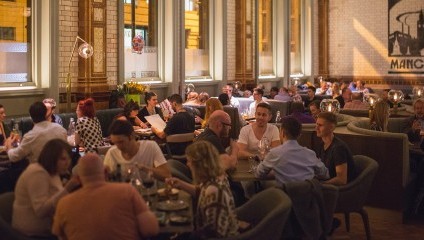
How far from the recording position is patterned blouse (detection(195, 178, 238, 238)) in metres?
3.95

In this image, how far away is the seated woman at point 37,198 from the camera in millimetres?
4059

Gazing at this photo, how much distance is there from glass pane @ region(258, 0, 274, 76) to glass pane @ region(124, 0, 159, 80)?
4.50 meters

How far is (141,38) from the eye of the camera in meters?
13.0

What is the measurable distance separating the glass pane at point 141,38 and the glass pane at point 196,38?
3.63 feet

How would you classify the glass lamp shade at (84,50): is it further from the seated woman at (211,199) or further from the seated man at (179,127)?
the seated woman at (211,199)

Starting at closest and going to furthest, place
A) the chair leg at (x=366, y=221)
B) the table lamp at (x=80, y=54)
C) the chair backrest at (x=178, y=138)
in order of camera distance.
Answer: the chair leg at (x=366, y=221)
the chair backrest at (x=178, y=138)
the table lamp at (x=80, y=54)

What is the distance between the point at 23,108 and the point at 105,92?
5.44ft

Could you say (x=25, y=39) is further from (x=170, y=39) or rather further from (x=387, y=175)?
(x=387, y=175)

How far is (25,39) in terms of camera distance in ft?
34.7

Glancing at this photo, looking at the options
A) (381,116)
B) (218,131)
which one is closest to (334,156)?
(218,131)

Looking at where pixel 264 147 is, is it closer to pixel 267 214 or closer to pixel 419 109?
pixel 267 214

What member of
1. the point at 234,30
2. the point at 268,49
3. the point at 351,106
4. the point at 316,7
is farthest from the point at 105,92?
the point at 316,7

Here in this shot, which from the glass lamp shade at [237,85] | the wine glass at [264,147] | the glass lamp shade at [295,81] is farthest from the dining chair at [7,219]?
the glass lamp shade at [295,81]

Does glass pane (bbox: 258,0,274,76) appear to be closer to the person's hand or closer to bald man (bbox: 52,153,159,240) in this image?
the person's hand
